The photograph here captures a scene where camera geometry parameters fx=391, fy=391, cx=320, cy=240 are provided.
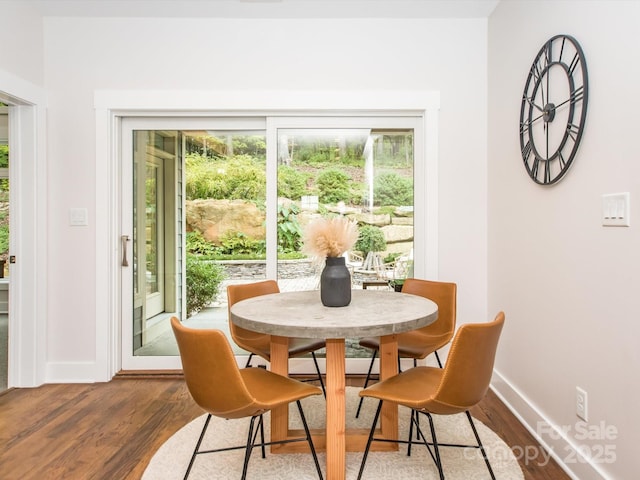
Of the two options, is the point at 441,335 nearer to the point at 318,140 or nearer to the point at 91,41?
the point at 318,140

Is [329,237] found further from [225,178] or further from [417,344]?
[225,178]

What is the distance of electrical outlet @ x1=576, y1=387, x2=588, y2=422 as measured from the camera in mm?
1721

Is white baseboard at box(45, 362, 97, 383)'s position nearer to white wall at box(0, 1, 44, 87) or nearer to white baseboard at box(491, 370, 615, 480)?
white wall at box(0, 1, 44, 87)

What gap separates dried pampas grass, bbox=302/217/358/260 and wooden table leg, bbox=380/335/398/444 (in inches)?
20.2

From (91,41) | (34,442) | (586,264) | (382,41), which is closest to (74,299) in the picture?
(34,442)

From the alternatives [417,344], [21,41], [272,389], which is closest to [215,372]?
[272,389]

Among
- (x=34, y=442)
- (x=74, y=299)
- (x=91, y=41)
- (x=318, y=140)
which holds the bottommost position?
(x=34, y=442)

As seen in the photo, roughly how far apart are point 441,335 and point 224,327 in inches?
67.4

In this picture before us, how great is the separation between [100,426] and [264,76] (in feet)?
8.30

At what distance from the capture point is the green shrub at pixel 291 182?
3.04 metres

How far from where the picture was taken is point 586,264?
5.61 feet

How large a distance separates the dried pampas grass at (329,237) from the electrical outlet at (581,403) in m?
1.23

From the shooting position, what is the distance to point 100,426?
2252mm

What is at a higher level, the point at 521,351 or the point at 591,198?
the point at 591,198
